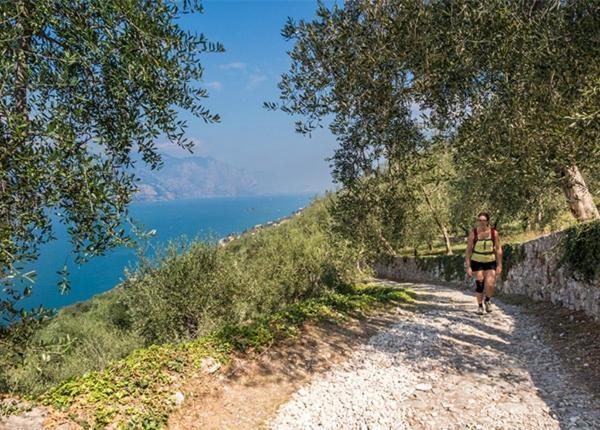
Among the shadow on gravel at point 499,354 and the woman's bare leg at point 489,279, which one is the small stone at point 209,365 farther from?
the woman's bare leg at point 489,279

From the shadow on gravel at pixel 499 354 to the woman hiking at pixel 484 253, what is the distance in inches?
65.5

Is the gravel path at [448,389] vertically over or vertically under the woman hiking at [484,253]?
under

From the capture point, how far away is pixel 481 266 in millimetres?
12633

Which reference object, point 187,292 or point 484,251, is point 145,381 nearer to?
point 484,251

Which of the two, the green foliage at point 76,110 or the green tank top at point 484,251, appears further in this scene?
the green tank top at point 484,251

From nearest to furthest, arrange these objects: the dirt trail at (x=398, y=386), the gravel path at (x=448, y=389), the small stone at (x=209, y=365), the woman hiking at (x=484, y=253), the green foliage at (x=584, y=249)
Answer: the gravel path at (x=448, y=389), the dirt trail at (x=398, y=386), the small stone at (x=209, y=365), the green foliage at (x=584, y=249), the woman hiking at (x=484, y=253)

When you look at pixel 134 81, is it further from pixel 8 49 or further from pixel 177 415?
pixel 177 415

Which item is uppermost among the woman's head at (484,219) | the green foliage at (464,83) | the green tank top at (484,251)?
the green foliage at (464,83)

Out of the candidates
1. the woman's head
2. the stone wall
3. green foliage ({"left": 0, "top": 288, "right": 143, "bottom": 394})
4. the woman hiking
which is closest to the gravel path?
the stone wall

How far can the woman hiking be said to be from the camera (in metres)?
12.3

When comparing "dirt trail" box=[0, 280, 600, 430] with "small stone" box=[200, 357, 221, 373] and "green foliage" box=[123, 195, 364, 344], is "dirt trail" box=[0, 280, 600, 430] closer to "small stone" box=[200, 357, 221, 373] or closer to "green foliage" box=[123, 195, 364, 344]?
"small stone" box=[200, 357, 221, 373]

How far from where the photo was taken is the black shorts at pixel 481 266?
12461 millimetres

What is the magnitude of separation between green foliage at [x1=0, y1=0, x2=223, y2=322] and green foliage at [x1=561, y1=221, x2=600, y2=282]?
419 inches

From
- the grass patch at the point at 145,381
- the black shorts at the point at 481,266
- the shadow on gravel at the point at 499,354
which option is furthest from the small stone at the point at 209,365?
the black shorts at the point at 481,266
